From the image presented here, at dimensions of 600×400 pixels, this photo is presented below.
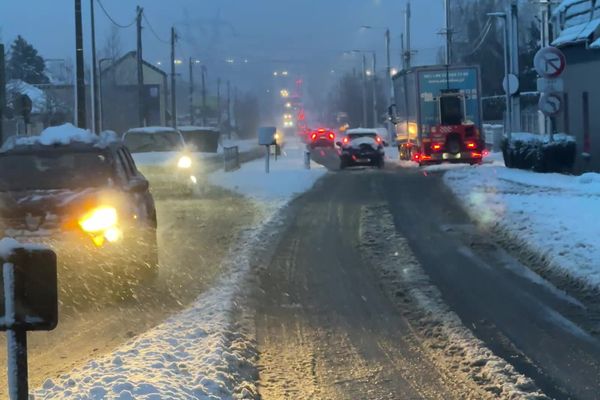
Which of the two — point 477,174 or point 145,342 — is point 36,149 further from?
point 477,174

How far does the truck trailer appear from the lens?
3028 cm

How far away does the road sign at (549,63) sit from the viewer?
2089 cm

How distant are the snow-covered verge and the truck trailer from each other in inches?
720

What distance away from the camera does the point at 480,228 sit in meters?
14.1

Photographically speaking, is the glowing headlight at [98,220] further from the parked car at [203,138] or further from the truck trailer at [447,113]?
the parked car at [203,138]

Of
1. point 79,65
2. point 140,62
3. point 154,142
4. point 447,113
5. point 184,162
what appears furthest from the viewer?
point 140,62

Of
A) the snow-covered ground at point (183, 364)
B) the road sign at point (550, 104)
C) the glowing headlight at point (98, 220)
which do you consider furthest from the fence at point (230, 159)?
the snow-covered ground at point (183, 364)

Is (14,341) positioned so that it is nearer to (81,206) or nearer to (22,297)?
(22,297)

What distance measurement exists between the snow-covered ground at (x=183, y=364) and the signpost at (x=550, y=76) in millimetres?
13796

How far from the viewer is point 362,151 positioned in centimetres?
3338

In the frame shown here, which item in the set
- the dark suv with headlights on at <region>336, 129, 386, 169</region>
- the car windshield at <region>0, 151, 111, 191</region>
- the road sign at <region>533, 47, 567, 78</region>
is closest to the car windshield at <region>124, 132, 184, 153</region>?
the road sign at <region>533, 47, 567, 78</region>

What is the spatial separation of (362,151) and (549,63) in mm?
13049

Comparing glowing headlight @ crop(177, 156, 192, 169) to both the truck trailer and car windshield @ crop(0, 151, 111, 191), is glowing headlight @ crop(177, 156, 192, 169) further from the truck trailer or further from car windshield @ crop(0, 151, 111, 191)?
the truck trailer

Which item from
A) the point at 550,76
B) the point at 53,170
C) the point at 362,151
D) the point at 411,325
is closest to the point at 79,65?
the point at 362,151
